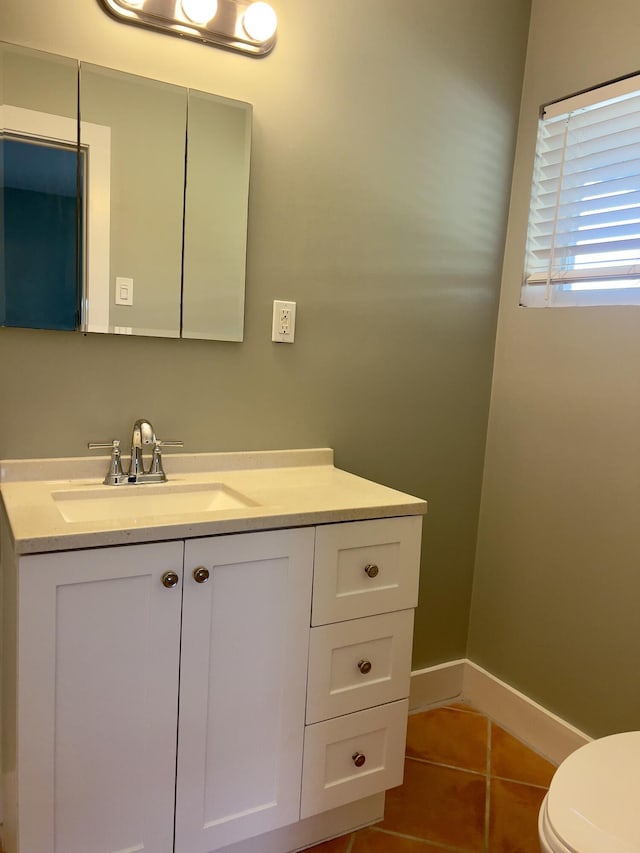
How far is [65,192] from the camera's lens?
144cm

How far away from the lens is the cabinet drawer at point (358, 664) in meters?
1.42

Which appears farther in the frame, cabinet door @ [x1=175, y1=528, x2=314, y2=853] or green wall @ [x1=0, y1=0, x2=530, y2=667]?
green wall @ [x1=0, y1=0, x2=530, y2=667]

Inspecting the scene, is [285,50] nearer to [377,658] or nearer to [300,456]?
[300,456]

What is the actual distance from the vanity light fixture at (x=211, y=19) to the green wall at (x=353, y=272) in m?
0.03

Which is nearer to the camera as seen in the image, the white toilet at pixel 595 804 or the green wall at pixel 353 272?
the white toilet at pixel 595 804

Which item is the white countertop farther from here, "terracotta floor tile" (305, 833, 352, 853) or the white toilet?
"terracotta floor tile" (305, 833, 352, 853)

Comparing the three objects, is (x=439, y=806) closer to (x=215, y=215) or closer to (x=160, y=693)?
(x=160, y=693)

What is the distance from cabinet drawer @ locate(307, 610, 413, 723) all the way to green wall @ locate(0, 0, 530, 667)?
0.58m

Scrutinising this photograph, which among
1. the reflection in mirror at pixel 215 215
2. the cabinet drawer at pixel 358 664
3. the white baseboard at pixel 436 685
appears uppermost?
the reflection in mirror at pixel 215 215

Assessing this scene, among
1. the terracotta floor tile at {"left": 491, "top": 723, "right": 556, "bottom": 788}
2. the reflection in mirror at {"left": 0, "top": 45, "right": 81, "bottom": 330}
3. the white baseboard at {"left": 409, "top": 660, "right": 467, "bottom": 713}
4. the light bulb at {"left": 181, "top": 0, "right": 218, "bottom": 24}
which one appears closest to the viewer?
the reflection in mirror at {"left": 0, "top": 45, "right": 81, "bottom": 330}

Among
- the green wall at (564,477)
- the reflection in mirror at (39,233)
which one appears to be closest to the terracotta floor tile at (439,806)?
the green wall at (564,477)

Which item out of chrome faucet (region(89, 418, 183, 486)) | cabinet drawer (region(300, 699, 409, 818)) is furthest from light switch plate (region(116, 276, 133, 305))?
cabinet drawer (region(300, 699, 409, 818))

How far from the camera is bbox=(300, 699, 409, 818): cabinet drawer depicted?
1450 millimetres

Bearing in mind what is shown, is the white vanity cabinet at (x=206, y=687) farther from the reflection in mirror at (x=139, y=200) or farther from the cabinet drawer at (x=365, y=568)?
the reflection in mirror at (x=139, y=200)
